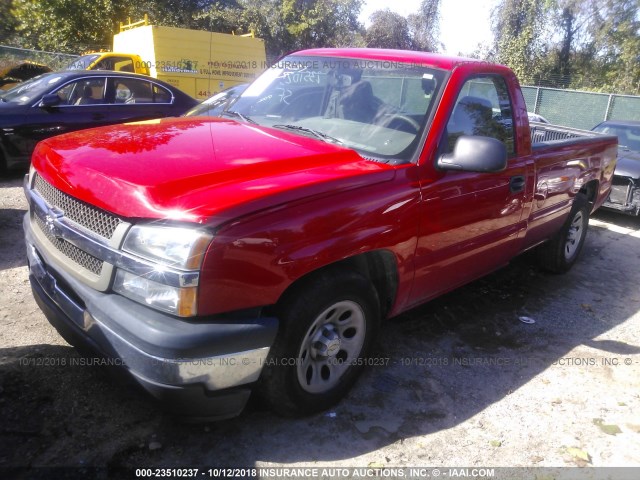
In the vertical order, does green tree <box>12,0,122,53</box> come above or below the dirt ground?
above

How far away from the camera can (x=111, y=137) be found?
2.86m

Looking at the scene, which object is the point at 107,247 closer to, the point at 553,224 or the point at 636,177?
the point at 553,224

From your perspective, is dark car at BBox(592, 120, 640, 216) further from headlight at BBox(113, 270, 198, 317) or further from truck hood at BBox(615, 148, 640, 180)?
headlight at BBox(113, 270, 198, 317)

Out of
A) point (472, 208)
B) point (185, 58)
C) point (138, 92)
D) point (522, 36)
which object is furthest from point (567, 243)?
point (522, 36)

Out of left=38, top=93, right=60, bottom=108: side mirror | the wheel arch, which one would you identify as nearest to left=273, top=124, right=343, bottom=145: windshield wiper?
the wheel arch

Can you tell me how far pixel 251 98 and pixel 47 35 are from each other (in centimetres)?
2130

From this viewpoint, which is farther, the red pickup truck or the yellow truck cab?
the yellow truck cab

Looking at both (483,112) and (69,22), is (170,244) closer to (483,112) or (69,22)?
(483,112)

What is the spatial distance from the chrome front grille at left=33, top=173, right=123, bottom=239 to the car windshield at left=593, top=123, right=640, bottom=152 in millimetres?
8753

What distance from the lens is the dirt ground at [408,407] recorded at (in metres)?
2.48

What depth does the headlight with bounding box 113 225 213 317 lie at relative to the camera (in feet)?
6.61

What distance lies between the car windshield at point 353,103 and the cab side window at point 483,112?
0.22 m

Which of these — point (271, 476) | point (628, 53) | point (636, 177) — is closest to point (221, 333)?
point (271, 476)

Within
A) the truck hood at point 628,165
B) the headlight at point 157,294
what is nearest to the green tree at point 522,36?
the truck hood at point 628,165
